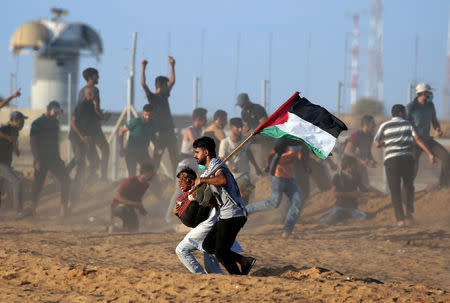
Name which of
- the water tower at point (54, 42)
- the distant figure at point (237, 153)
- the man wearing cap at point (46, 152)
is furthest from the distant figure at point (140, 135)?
the water tower at point (54, 42)

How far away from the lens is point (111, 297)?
5.71m

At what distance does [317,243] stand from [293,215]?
56cm

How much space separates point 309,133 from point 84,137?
777cm

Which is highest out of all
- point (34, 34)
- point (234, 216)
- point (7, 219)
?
point (34, 34)

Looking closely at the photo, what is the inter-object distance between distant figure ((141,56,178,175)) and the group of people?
18 millimetres

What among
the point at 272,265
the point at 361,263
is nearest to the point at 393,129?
the point at 361,263

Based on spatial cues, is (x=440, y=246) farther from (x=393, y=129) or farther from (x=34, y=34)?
(x=34, y=34)

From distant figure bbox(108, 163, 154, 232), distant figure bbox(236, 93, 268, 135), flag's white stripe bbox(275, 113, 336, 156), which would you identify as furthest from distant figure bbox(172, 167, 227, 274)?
distant figure bbox(236, 93, 268, 135)

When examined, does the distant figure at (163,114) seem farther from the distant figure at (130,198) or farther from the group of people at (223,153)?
the distant figure at (130,198)

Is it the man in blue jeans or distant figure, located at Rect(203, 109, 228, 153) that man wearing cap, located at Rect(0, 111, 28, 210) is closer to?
distant figure, located at Rect(203, 109, 228, 153)

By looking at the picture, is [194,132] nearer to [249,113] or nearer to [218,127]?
[218,127]

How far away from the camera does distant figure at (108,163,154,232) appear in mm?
11055

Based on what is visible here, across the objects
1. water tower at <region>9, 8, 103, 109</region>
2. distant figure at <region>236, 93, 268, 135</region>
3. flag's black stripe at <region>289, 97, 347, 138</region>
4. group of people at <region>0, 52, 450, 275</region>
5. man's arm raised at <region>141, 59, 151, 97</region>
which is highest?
water tower at <region>9, 8, 103, 109</region>

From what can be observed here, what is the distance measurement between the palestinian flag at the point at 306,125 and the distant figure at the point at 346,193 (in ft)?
18.0
